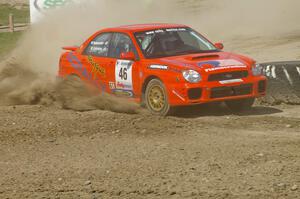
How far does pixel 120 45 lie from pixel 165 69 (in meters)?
1.23

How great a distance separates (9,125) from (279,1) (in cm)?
2029

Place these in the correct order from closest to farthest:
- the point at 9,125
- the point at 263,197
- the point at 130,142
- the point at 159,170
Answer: the point at 263,197
the point at 159,170
the point at 130,142
the point at 9,125

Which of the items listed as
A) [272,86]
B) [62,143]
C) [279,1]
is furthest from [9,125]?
[279,1]

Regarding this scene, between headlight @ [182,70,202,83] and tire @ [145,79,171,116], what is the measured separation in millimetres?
385

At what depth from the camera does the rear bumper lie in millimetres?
10125

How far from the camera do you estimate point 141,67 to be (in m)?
10.7

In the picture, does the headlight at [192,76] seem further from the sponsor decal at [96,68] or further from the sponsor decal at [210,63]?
the sponsor decal at [96,68]

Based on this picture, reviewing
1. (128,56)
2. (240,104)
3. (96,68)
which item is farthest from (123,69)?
(240,104)

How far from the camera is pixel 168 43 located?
11.0 m

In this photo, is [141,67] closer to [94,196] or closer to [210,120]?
[210,120]

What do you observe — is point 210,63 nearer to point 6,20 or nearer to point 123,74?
point 123,74

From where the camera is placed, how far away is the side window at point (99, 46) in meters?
11.5

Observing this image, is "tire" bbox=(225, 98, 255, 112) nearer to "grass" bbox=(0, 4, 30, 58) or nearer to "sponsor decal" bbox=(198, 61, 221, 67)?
"sponsor decal" bbox=(198, 61, 221, 67)

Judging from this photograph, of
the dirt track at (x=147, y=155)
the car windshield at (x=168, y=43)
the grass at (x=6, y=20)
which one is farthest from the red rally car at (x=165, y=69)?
the grass at (x=6, y=20)
